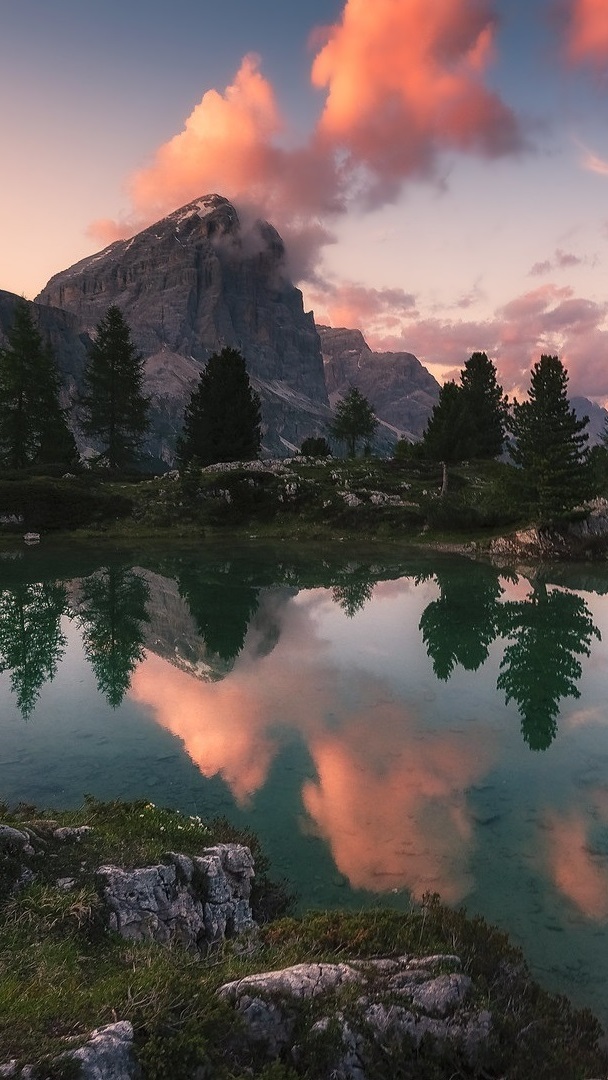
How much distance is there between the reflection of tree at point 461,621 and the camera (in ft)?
82.9

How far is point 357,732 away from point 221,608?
55.0ft

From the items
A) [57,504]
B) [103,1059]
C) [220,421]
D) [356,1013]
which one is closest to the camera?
[103,1059]

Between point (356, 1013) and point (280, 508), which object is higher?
point (280, 508)

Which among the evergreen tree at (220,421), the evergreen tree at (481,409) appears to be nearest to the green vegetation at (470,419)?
the evergreen tree at (481,409)

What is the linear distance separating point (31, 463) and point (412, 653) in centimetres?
6870

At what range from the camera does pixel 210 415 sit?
82875mm

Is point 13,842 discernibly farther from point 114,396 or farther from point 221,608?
point 114,396

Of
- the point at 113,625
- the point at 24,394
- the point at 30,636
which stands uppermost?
the point at 24,394

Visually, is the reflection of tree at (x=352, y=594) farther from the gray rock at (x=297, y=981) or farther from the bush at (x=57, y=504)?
the bush at (x=57, y=504)

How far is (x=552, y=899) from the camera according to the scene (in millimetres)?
10547

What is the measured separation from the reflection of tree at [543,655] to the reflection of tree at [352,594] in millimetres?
8182

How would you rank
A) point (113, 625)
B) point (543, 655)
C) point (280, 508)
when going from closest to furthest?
1. point (543, 655)
2. point (113, 625)
3. point (280, 508)

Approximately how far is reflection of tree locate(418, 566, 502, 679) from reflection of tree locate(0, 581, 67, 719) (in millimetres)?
15397

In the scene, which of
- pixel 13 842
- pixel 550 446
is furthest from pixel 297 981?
pixel 550 446
